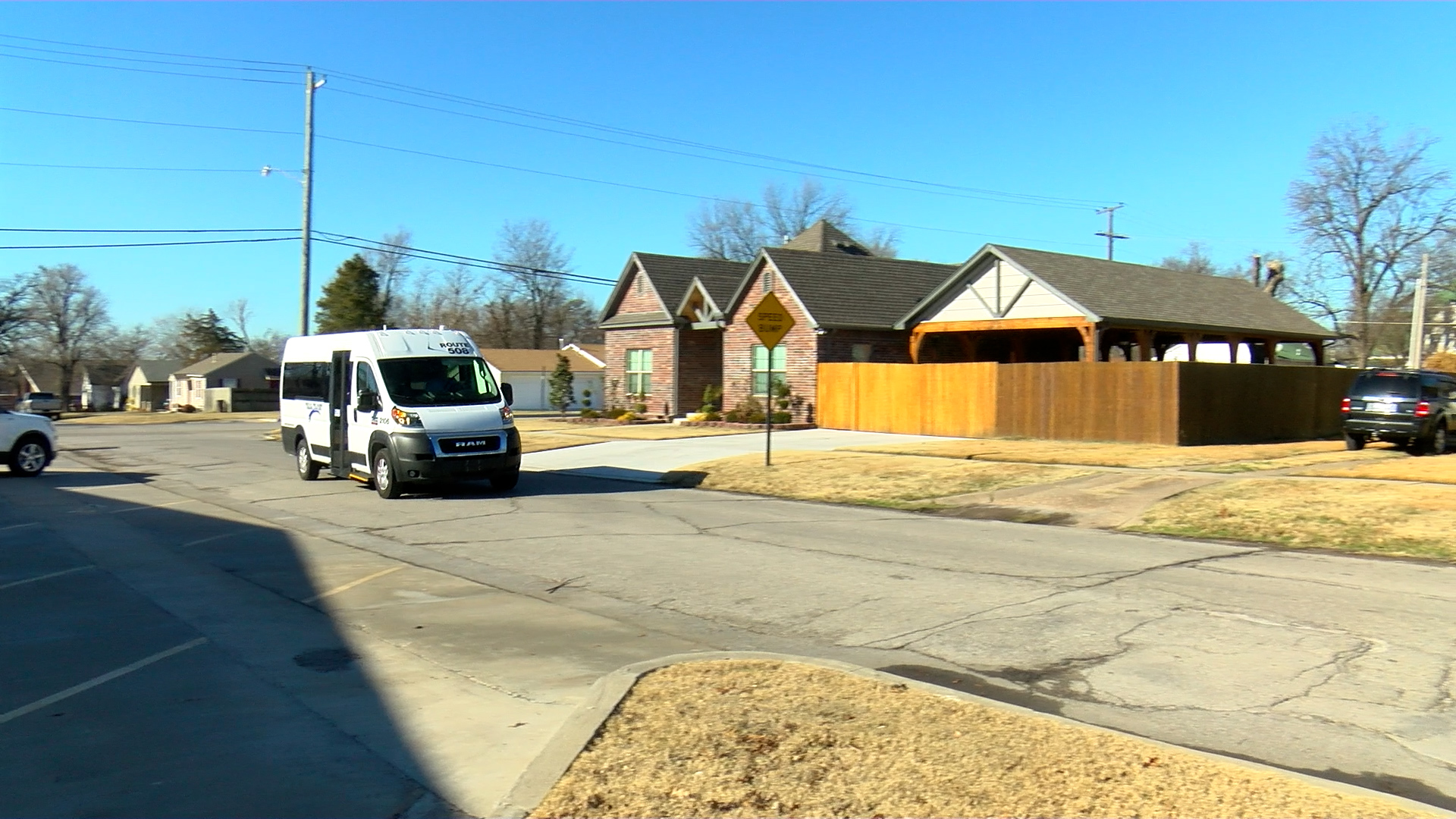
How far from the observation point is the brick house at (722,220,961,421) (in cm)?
3381

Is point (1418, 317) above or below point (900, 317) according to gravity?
above

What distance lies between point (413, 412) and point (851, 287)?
21687 millimetres

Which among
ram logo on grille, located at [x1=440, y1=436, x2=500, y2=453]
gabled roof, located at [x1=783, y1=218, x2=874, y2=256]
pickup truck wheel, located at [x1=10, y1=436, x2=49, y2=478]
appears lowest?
pickup truck wheel, located at [x1=10, y1=436, x2=49, y2=478]

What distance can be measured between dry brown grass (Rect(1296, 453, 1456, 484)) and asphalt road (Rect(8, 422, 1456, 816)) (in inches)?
271

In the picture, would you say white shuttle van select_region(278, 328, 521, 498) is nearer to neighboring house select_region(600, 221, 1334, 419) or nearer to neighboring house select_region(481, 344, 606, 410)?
neighboring house select_region(600, 221, 1334, 419)

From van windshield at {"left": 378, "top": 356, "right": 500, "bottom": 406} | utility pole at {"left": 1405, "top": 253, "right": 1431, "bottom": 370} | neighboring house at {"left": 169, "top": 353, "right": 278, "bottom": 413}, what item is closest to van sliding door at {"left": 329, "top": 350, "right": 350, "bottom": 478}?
van windshield at {"left": 378, "top": 356, "right": 500, "bottom": 406}

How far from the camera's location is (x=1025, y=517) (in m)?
14.9

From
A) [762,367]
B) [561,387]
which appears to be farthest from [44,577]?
[561,387]

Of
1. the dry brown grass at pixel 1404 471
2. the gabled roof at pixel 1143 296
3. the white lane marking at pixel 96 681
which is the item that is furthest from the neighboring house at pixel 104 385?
the white lane marking at pixel 96 681

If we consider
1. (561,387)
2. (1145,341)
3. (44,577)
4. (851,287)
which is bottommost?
(44,577)

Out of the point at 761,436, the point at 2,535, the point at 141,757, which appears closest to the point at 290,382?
the point at 2,535

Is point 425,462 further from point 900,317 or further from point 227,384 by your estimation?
point 227,384

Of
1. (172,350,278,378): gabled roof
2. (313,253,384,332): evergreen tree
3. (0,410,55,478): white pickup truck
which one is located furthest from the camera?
(172,350,278,378): gabled roof

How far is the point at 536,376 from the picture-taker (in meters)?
69.5
